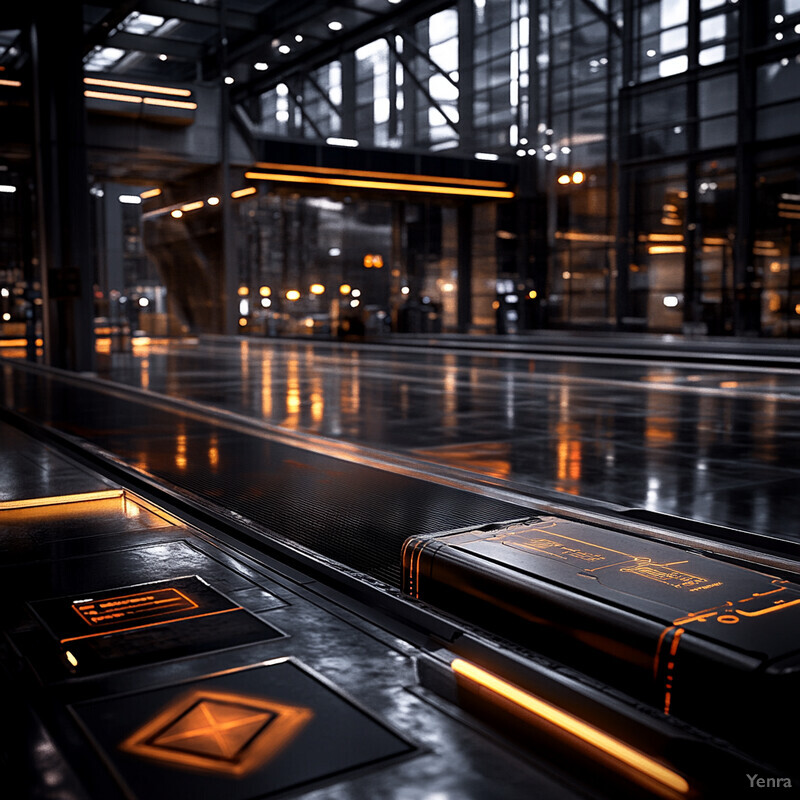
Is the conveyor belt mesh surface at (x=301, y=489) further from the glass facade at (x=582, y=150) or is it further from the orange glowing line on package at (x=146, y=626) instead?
the glass facade at (x=582, y=150)

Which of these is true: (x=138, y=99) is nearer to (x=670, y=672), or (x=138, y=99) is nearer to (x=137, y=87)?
(x=137, y=87)

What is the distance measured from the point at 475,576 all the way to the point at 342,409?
8.77m

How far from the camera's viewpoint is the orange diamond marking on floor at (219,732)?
106 inches

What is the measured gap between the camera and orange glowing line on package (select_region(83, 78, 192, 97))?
2816 centimetres

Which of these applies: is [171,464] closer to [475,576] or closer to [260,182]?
[475,576]

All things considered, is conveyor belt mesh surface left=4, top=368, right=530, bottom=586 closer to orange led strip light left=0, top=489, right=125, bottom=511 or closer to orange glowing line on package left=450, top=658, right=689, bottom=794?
orange led strip light left=0, top=489, right=125, bottom=511

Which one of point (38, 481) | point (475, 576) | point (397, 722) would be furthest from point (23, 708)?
point (38, 481)

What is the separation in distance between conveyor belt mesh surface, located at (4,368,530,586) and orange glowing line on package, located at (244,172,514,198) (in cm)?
2473

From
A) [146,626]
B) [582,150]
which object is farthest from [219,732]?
[582,150]

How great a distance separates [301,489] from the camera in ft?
23.0

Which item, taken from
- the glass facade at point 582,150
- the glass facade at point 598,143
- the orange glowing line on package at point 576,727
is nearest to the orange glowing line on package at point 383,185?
the glass facade at point 582,150

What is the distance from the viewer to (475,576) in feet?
13.1

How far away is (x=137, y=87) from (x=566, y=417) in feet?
72.8

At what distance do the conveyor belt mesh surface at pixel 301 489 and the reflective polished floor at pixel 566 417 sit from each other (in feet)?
2.86
